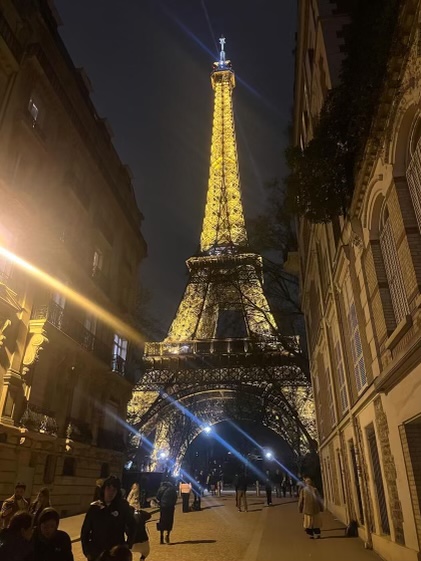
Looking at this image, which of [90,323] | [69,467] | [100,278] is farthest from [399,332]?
[100,278]

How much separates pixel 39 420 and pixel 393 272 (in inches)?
499

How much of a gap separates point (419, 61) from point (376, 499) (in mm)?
8281

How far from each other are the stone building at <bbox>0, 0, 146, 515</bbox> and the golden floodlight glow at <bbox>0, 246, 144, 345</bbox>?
11 cm

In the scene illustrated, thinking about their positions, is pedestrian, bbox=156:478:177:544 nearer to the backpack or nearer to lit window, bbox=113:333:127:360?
the backpack

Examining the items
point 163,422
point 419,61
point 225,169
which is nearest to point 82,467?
point 419,61

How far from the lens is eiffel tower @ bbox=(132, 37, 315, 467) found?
995 inches

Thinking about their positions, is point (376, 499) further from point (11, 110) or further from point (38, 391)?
point (11, 110)

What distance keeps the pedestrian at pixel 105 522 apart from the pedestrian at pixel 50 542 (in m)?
1.06

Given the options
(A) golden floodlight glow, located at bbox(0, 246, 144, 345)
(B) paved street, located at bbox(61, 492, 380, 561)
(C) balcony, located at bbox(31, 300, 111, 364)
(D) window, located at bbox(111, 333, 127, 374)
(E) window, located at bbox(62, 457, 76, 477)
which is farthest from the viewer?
(D) window, located at bbox(111, 333, 127, 374)

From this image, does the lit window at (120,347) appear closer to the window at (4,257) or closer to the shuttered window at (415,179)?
the window at (4,257)

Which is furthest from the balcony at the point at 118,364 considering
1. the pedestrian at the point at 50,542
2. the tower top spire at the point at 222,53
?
the tower top spire at the point at 222,53

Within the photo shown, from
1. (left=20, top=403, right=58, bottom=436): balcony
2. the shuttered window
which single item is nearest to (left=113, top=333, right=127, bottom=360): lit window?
(left=20, top=403, right=58, bottom=436): balcony

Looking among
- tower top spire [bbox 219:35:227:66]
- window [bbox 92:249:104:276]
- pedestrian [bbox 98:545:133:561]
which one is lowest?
pedestrian [bbox 98:545:133:561]

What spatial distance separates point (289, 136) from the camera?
2317cm
